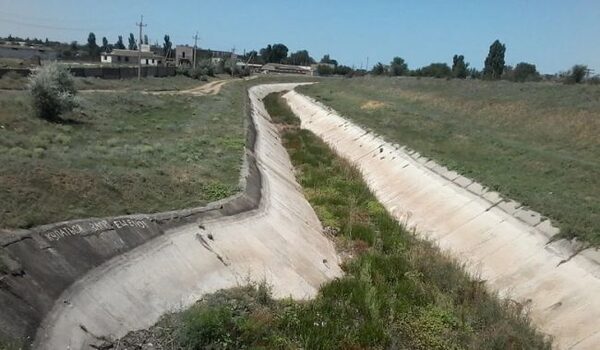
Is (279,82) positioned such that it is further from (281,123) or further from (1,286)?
(1,286)

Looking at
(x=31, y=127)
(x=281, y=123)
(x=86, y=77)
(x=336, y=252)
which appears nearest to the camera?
(x=336, y=252)

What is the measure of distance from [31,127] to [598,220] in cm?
2617

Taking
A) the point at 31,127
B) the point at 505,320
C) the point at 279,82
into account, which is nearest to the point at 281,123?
the point at 31,127

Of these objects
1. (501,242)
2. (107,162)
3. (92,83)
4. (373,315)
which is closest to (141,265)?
(373,315)

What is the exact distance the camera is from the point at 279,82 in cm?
12625

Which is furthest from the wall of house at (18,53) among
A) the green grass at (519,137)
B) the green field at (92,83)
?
the green grass at (519,137)

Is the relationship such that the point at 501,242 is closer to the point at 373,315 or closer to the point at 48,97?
the point at 373,315

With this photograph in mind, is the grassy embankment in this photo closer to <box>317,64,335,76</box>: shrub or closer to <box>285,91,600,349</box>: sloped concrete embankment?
<box>285,91,600,349</box>: sloped concrete embankment

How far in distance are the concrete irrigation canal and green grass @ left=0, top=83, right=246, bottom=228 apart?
0.98 metres

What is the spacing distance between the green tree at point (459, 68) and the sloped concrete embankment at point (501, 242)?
87.8 meters

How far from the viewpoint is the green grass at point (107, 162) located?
14609mm

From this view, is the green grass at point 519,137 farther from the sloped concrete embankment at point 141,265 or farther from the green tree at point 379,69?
the green tree at point 379,69

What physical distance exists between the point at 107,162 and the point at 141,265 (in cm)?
839

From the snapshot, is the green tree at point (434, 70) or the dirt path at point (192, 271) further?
the green tree at point (434, 70)
